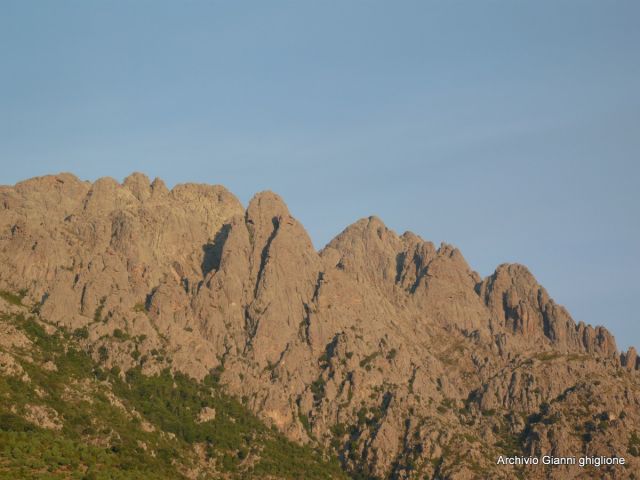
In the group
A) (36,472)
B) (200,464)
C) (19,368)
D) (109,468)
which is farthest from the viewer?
(200,464)

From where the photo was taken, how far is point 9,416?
164 m

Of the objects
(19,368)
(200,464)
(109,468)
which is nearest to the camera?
(109,468)

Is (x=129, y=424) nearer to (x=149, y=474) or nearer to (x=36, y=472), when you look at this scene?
(x=149, y=474)

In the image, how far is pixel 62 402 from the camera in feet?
613

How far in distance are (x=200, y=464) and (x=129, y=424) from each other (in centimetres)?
1510

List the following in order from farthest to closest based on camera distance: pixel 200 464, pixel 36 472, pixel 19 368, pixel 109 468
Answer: pixel 200 464, pixel 19 368, pixel 109 468, pixel 36 472


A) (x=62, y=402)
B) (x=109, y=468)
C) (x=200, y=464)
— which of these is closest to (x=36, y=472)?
(x=109, y=468)

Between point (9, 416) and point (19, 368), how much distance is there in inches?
936

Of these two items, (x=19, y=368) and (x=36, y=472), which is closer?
(x=36, y=472)

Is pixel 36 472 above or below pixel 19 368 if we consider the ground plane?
below

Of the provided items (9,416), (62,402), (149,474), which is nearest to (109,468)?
(149,474)

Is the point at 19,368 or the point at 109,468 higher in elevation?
the point at 19,368

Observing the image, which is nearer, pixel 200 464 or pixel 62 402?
pixel 62 402

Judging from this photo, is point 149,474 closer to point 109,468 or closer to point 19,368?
point 109,468
